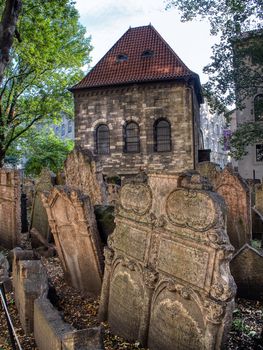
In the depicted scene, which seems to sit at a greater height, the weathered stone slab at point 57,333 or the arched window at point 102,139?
the arched window at point 102,139

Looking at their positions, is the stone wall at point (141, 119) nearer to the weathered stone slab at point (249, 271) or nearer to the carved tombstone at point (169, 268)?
→ the weathered stone slab at point (249, 271)

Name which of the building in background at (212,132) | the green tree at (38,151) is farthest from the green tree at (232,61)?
the building in background at (212,132)

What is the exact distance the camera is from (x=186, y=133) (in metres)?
17.9

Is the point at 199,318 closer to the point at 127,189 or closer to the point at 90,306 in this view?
the point at 127,189

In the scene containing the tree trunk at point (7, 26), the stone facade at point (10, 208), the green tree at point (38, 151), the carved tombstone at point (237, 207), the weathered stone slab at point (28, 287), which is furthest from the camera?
the green tree at point (38, 151)

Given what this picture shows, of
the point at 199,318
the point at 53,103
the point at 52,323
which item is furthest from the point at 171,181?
the point at 53,103

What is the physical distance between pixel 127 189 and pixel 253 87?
16.6 m

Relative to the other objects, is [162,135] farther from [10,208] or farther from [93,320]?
[93,320]

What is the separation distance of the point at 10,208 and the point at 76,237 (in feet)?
9.81

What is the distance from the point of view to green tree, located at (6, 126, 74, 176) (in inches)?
826

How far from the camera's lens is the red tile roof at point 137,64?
18.3m

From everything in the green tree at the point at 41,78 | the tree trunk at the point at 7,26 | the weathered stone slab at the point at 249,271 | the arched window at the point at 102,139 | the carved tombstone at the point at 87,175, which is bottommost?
the weathered stone slab at the point at 249,271

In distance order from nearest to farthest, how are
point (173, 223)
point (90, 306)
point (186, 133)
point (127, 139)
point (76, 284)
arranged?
1. point (173, 223)
2. point (90, 306)
3. point (76, 284)
4. point (186, 133)
5. point (127, 139)

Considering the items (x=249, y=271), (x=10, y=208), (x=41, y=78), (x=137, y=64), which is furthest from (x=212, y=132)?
(x=249, y=271)
